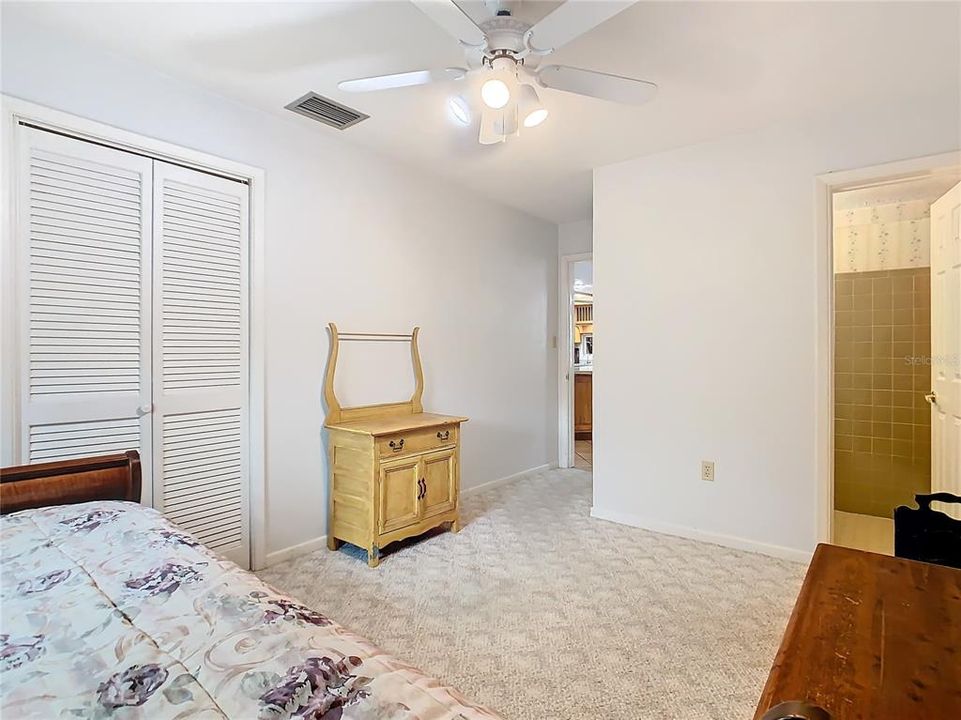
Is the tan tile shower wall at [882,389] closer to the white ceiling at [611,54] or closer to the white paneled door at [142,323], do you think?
the white ceiling at [611,54]

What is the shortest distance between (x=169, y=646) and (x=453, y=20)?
5.73 feet

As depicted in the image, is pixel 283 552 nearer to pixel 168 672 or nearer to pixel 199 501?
pixel 199 501

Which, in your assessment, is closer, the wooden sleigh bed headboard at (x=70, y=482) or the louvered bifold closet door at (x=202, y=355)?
the wooden sleigh bed headboard at (x=70, y=482)

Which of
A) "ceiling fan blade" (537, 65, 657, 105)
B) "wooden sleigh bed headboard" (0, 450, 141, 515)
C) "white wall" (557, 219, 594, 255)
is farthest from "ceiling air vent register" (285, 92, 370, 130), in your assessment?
"white wall" (557, 219, 594, 255)

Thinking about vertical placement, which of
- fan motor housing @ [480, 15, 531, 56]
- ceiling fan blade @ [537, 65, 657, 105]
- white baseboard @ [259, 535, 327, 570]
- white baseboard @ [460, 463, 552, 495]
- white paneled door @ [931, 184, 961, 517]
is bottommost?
white baseboard @ [259, 535, 327, 570]

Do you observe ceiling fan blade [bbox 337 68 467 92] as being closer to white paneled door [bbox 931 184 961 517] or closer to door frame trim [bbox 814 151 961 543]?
door frame trim [bbox 814 151 961 543]

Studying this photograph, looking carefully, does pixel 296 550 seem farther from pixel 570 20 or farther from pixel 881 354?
pixel 881 354

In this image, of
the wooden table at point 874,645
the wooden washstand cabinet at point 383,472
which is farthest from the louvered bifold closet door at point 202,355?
the wooden table at point 874,645

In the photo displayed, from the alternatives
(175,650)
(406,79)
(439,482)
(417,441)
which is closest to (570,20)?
(406,79)

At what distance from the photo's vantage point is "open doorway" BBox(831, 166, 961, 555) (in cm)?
352

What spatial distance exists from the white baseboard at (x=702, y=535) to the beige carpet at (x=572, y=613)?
0.07 metres

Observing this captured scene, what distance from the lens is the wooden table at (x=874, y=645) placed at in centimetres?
77

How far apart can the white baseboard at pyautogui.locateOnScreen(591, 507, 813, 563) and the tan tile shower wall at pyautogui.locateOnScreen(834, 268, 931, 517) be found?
4.22 ft

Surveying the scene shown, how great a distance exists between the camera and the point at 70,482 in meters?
1.71
